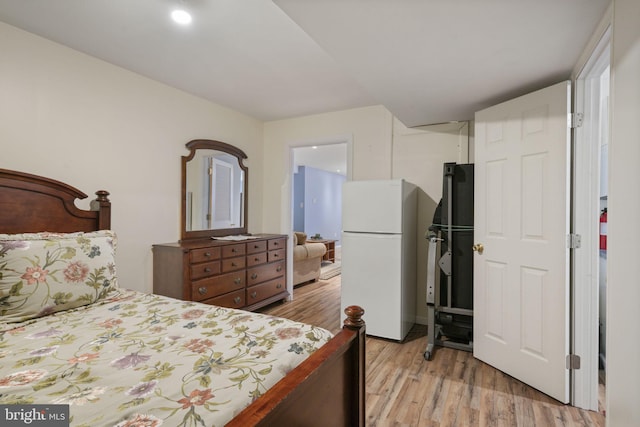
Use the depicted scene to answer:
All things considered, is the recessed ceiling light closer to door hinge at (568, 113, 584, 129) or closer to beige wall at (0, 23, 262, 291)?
beige wall at (0, 23, 262, 291)

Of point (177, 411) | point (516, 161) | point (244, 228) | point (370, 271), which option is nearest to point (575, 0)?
point (516, 161)

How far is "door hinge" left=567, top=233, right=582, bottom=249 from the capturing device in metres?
1.89

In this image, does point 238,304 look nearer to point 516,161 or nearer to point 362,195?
point 362,195

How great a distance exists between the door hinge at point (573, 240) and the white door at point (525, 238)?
0.10ft

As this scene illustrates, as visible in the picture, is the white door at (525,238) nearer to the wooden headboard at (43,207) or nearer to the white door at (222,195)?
the white door at (222,195)

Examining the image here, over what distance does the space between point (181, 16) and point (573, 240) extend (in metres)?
2.78

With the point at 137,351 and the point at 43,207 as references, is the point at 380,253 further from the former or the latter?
the point at 43,207

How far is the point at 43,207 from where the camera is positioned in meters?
2.11

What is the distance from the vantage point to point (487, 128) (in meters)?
2.40

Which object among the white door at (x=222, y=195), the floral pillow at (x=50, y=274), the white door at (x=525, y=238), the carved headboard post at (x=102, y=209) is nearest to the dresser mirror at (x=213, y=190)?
the white door at (x=222, y=195)

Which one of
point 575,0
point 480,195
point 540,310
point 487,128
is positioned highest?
point 575,0

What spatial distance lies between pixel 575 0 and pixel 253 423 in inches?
76.5

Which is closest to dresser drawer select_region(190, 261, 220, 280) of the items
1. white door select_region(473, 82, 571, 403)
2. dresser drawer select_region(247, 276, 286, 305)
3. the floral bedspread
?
dresser drawer select_region(247, 276, 286, 305)

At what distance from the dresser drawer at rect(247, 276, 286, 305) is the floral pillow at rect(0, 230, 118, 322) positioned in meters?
1.78
